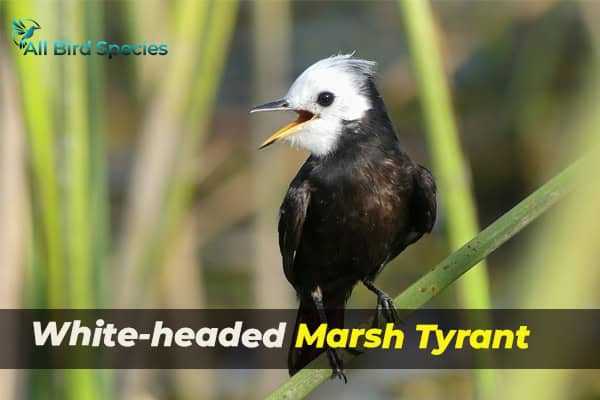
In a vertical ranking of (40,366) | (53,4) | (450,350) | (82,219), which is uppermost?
(53,4)

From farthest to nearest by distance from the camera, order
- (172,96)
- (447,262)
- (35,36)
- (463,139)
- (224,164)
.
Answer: (463,139) < (224,164) < (172,96) < (35,36) < (447,262)

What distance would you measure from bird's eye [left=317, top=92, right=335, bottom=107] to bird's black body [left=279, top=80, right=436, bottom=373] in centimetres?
5

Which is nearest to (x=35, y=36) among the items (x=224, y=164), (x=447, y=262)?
(x=447, y=262)

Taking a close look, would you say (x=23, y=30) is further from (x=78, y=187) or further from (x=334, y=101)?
(x=334, y=101)

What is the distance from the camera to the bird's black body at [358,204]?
1620mm

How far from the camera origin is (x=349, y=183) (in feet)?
5.32

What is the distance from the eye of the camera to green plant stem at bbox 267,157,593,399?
1.02m

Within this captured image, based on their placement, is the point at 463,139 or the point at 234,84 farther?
the point at 234,84

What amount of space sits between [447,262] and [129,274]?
63 centimetres

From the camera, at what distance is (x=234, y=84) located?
205 inches

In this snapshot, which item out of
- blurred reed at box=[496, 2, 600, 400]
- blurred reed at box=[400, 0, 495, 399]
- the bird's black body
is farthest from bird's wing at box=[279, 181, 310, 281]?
blurred reed at box=[496, 2, 600, 400]

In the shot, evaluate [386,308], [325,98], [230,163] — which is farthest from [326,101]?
[230,163]

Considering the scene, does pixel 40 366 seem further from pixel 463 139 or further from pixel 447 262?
pixel 463 139

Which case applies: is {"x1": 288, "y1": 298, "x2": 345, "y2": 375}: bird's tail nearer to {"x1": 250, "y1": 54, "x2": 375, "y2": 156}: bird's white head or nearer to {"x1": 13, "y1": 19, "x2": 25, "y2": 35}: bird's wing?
{"x1": 250, "y1": 54, "x2": 375, "y2": 156}: bird's white head
